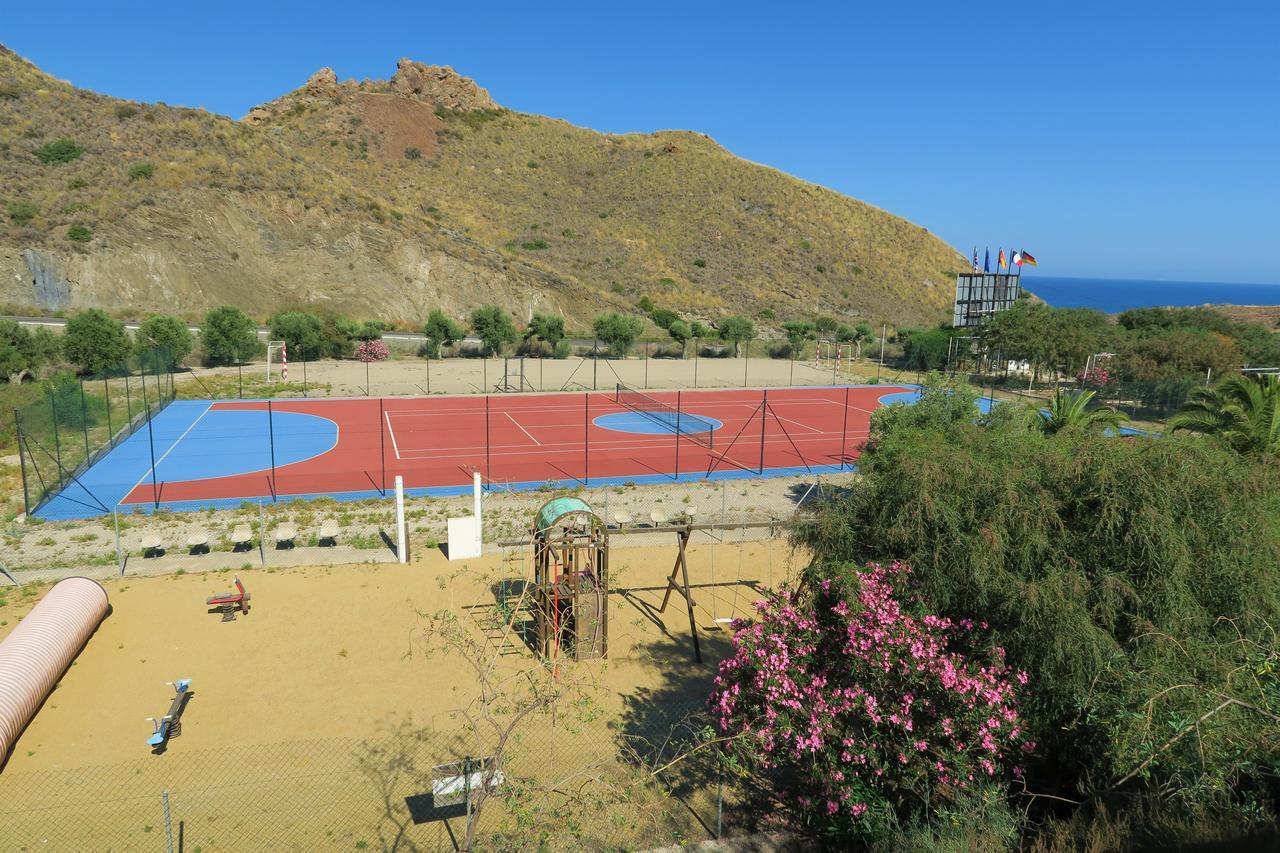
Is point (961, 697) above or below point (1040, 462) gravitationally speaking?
below

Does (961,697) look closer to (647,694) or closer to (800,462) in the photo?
(647,694)

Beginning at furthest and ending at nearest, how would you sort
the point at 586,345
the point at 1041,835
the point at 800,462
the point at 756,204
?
the point at 756,204 < the point at 586,345 < the point at 800,462 < the point at 1041,835

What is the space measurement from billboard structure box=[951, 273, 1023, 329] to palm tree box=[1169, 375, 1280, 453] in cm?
4008

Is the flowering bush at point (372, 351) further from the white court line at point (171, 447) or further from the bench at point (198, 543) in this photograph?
the bench at point (198, 543)

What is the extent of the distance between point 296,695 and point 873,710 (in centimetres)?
877

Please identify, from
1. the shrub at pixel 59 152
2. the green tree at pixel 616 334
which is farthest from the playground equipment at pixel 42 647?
the shrub at pixel 59 152

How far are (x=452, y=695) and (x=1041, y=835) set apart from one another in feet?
27.0

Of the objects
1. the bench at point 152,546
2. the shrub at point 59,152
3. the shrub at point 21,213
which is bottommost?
the bench at point 152,546

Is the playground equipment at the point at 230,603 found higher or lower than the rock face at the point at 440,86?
lower

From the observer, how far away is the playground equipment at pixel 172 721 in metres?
11.0

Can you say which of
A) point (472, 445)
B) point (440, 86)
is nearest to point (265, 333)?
point (472, 445)

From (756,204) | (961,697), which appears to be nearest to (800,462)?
(961,697)

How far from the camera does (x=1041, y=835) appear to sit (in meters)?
8.12

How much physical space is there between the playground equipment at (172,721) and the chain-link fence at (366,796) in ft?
0.66
